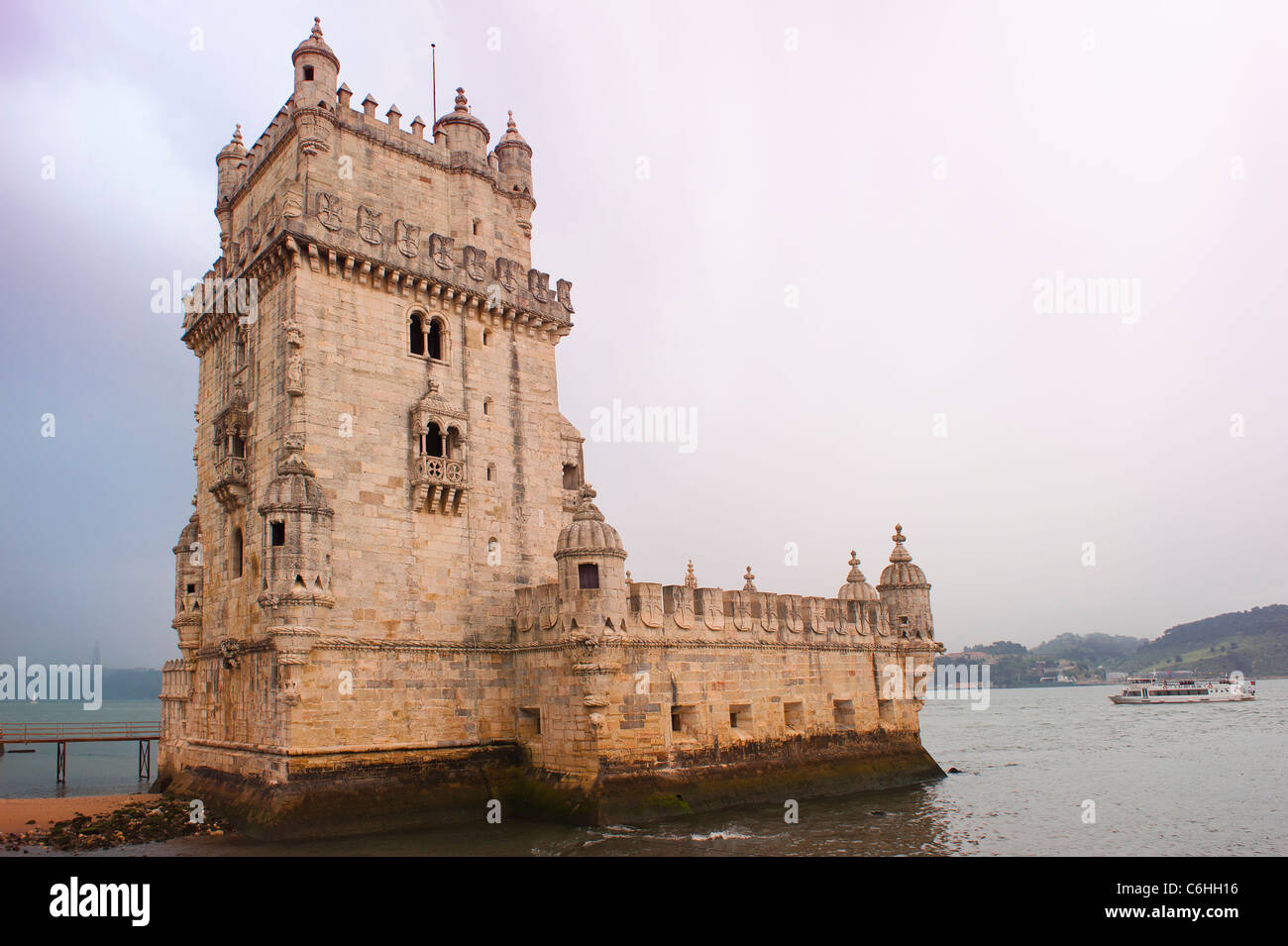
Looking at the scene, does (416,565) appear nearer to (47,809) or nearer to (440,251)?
(440,251)

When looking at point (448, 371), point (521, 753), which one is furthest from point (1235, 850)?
point (448, 371)

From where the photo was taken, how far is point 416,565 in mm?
24219

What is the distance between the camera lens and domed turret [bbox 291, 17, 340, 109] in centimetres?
2511

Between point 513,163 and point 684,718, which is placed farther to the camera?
point 513,163

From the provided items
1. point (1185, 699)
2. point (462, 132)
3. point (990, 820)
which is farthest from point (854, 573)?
point (1185, 699)

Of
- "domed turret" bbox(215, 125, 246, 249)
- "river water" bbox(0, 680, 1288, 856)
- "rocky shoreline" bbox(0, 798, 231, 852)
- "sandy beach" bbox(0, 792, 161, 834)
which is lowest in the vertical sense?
"river water" bbox(0, 680, 1288, 856)

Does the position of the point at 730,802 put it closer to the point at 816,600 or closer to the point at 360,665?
the point at 816,600

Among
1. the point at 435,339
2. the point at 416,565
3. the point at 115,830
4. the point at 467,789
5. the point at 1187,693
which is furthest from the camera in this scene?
the point at 1187,693

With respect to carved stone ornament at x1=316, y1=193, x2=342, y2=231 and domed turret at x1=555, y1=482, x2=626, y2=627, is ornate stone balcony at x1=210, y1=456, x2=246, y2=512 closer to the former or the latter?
carved stone ornament at x1=316, y1=193, x2=342, y2=231

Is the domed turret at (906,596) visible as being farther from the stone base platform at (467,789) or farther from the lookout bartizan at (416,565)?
the stone base platform at (467,789)

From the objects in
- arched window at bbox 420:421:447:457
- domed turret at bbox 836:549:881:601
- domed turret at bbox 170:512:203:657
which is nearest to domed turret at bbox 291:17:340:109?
arched window at bbox 420:421:447:457

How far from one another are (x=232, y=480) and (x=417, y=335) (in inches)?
261

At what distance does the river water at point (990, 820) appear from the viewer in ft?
67.2

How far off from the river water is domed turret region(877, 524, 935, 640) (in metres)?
5.72
